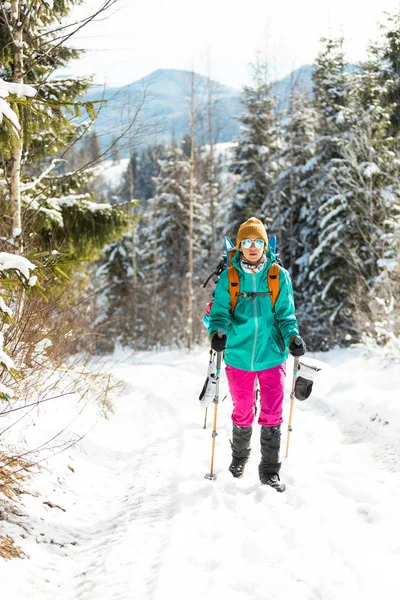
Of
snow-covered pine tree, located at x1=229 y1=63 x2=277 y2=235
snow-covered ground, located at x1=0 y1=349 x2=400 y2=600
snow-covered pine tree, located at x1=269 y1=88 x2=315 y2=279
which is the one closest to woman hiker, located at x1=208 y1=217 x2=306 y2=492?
snow-covered ground, located at x1=0 y1=349 x2=400 y2=600

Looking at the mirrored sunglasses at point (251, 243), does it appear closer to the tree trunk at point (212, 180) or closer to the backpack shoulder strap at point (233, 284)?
the backpack shoulder strap at point (233, 284)

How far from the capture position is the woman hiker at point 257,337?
4.21 m

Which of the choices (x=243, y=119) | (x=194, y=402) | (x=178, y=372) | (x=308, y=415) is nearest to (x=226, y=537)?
(x=308, y=415)

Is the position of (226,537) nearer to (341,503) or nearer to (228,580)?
(228,580)

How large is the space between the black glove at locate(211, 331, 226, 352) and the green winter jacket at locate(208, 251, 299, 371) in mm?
69

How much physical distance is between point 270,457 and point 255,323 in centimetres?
120

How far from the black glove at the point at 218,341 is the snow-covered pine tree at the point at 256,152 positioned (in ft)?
67.4

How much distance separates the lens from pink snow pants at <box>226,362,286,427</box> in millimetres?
4242

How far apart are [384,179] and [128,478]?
1464cm

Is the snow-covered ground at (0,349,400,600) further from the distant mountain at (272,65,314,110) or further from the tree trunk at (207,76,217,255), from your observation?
the distant mountain at (272,65,314,110)

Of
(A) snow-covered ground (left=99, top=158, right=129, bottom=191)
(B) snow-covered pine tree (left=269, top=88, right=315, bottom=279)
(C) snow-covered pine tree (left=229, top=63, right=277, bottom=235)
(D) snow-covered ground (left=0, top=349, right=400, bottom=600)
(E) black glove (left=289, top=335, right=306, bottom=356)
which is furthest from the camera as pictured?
(A) snow-covered ground (left=99, top=158, right=129, bottom=191)

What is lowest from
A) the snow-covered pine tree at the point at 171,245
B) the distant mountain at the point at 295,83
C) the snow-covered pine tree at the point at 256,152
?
the snow-covered pine tree at the point at 171,245

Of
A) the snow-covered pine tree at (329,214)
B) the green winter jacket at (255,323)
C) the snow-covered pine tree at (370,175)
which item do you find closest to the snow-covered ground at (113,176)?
the snow-covered pine tree at (329,214)

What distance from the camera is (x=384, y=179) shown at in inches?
638
